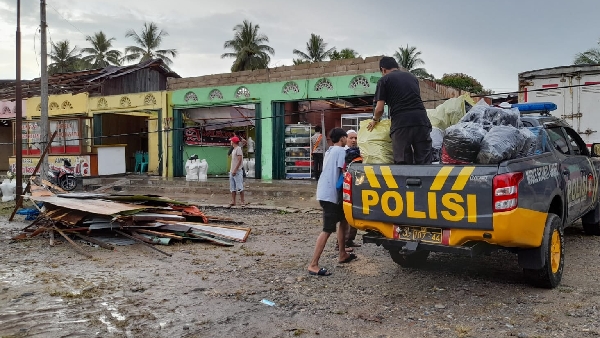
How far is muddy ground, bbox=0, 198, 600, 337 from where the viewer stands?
3.79 m

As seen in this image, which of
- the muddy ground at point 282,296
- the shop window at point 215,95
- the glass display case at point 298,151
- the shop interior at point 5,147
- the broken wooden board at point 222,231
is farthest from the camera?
the shop interior at point 5,147

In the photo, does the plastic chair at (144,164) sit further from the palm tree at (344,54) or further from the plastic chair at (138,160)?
the palm tree at (344,54)

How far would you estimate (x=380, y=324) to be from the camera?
3.86 metres

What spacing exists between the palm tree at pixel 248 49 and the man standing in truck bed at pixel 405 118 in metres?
35.7

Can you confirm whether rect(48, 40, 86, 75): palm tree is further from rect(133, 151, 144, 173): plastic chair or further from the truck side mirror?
the truck side mirror

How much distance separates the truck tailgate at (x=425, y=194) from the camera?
4027 millimetres

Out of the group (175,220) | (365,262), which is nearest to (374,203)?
(365,262)

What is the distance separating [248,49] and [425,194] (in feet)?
123

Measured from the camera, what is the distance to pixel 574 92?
1094 cm

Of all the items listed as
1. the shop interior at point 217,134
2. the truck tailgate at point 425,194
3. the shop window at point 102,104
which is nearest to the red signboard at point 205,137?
the shop interior at point 217,134

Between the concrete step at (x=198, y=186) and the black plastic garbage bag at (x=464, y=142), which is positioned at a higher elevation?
the black plastic garbage bag at (x=464, y=142)

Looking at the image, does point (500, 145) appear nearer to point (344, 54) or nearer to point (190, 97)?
point (190, 97)

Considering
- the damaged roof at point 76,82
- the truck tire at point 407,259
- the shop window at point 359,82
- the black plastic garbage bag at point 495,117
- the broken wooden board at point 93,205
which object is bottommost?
the truck tire at point 407,259

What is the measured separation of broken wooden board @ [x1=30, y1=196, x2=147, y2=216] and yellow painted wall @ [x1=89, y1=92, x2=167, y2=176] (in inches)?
376
